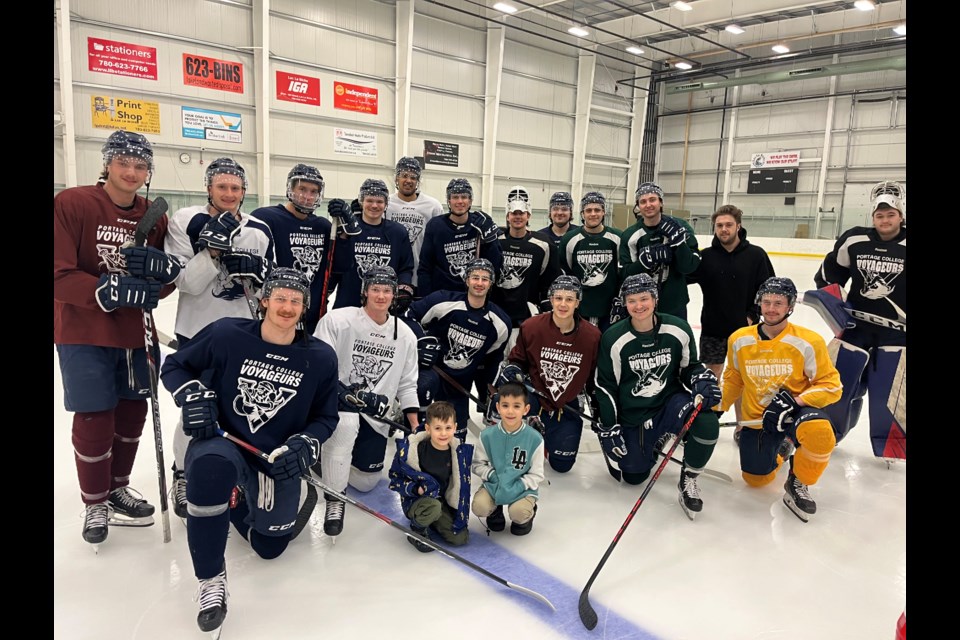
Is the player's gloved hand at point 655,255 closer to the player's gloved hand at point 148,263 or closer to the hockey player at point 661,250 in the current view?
the hockey player at point 661,250

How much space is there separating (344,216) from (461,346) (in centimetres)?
101

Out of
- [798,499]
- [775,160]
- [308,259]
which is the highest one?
[775,160]

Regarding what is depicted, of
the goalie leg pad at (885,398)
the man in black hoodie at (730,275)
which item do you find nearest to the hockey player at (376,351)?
the man in black hoodie at (730,275)

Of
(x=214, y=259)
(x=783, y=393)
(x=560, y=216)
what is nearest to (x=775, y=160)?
(x=560, y=216)

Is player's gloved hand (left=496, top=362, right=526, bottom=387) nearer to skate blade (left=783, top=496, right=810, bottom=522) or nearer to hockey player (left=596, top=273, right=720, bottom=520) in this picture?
hockey player (left=596, top=273, right=720, bottom=520)

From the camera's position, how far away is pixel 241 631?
206 cm

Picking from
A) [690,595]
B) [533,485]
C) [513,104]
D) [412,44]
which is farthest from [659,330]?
[513,104]

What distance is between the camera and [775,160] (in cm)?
1781

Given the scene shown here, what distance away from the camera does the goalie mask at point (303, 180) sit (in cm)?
332

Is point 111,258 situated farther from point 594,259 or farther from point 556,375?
point 594,259

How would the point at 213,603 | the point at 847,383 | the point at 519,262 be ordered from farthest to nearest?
the point at 519,262, the point at 847,383, the point at 213,603

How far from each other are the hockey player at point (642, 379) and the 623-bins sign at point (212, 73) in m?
11.2
